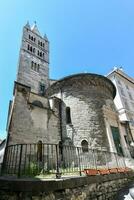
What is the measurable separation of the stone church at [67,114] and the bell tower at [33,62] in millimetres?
6647

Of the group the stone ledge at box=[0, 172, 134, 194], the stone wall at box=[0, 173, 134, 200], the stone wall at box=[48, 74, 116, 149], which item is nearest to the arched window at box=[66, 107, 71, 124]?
the stone wall at box=[48, 74, 116, 149]

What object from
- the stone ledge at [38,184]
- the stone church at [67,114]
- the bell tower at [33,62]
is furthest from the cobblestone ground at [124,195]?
the bell tower at [33,62]

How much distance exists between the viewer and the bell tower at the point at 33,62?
22.0m

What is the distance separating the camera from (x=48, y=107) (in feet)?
44.9

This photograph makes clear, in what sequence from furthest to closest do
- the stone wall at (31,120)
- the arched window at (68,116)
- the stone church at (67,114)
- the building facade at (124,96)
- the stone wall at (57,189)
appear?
the building facade at (124,96) → the arched window at (68,116) → the stone church at (67,114) → the stone wall at (31,120) → the stone wall at (57,189)

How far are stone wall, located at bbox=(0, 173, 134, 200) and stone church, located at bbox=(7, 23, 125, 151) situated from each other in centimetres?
585

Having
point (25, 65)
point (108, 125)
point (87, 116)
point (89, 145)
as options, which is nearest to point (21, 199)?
point (89, 145)

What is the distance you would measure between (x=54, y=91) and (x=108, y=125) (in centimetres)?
624

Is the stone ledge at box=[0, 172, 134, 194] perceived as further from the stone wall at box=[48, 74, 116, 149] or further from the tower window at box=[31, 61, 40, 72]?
the tower window at box=[31, 61, 40, 72]

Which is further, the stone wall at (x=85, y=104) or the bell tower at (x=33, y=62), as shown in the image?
the bell tower at (x=33, y=62)

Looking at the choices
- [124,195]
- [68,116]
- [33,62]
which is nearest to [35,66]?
[33,62]

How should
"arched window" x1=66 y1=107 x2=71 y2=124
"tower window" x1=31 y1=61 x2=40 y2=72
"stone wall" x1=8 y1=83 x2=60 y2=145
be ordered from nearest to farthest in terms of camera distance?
"stone wall" x1=8 y1=83 x2=60 y2=145
"arched window" x1=66 y1=107 x2=71 y2=124
"tower window" x1=31 y1=61 x2=40 y2=72

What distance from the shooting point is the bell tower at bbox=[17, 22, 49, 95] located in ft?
72.0

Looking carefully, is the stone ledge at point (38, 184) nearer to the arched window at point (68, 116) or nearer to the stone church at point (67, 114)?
the stone church at point (67, 114)
